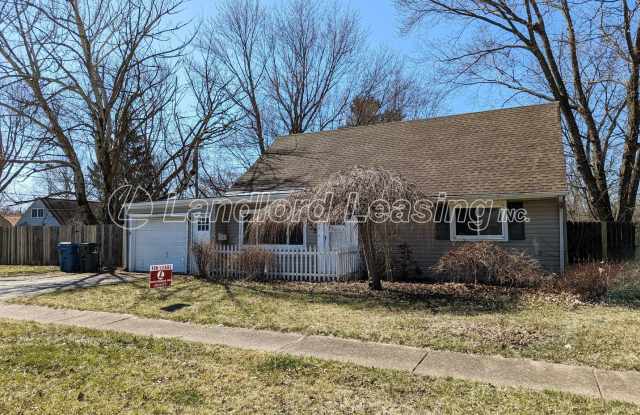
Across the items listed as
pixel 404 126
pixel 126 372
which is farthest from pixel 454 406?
pixel 404 126

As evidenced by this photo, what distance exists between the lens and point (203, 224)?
15.1 meters

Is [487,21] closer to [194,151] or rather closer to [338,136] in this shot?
[338,136]

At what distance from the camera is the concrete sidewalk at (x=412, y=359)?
4.72m

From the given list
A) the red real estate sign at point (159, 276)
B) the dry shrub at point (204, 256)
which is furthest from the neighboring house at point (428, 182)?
the red real estate sign at point (159, 276)

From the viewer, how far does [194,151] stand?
995 inches

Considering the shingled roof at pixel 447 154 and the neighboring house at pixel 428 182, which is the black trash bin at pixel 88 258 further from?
the shingled roof at pixel 447 154

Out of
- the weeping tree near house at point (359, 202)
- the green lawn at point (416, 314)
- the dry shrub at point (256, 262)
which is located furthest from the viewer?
the dry shrub at point (256, 262)

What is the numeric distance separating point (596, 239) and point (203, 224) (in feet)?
45.2

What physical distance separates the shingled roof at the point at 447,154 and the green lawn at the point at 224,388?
8744mm

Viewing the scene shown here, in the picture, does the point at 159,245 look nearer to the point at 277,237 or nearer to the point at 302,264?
the point at 277,237

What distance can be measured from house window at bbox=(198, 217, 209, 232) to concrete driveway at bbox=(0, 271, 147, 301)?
2.48 metres

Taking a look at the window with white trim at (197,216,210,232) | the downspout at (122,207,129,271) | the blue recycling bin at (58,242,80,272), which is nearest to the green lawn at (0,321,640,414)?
the window with white trim at (197,216,210,232)

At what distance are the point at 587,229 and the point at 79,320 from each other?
15.7 m

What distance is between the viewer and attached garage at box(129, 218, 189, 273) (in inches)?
613
